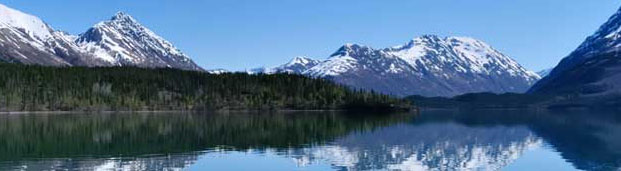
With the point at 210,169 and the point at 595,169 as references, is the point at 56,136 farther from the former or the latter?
the point at 595,169

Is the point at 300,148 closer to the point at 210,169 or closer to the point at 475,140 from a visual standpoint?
the point at 210,169

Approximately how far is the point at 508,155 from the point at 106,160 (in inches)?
1525

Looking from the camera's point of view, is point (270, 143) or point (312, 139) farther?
point (312, 139)

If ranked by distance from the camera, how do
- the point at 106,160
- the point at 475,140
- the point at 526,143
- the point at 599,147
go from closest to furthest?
the point at 106,160 < the point at 599,147 < the point at 526,143 < the point at 475,140

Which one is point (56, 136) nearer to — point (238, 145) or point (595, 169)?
point (238, 145)

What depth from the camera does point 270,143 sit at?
294 feet

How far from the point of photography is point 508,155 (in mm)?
75812

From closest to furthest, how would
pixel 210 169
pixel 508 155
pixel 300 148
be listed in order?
pixel 210 169 → pixel 508 155 → pixel 300 148

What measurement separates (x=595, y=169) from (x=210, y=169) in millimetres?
31507

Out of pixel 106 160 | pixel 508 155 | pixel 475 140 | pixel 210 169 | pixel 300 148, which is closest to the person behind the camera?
pixel 210 169

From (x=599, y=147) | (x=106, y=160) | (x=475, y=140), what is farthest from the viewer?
(x=475, y=140)

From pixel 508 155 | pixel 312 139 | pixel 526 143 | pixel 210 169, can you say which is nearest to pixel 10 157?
pixel 210 169

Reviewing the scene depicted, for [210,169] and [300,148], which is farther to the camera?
[300,148]

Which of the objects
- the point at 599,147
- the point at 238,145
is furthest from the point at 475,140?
the point at 238,145
